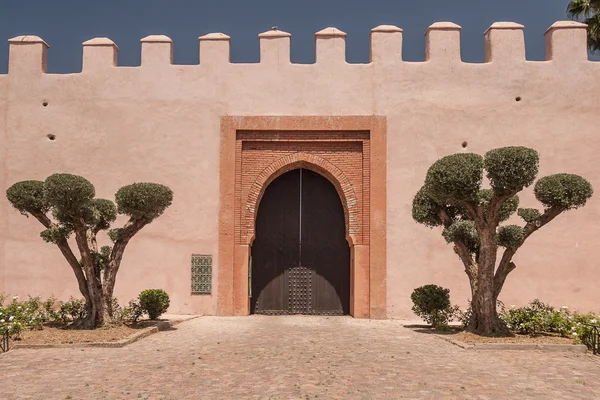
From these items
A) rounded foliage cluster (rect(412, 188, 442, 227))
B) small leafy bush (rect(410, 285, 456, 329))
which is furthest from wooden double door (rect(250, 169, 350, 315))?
rounded foliage cluster (rect(412, 188, 442, 227))

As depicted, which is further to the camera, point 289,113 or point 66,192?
point 289,113

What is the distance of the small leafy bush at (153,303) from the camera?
12211 millimetres

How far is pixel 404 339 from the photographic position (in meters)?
10.1

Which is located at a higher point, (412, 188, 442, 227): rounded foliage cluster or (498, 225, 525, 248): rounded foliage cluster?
(412, 188, 442, 227): rounded foliage cluster

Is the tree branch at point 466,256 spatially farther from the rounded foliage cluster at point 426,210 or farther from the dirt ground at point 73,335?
the dirt ground at point 73,335

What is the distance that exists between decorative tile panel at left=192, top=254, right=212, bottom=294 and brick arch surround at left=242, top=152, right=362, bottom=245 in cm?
95

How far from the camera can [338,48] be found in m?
14.4

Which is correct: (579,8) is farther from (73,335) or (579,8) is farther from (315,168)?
(73,335)

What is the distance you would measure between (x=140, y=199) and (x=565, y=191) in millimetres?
6613

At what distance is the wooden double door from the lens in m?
14.6

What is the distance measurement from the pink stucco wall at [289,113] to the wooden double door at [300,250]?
4.24 feet

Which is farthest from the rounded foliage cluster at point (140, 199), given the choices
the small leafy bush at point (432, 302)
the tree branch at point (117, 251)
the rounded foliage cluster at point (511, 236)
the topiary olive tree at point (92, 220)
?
the rounded foliage cluster at point (511, 236)

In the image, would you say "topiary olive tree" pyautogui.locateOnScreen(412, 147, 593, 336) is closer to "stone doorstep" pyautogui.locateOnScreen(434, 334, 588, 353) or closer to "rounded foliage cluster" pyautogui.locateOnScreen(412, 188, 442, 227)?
"rounded foliage cluster" pyautogui.locateOnScreen(412, 188, 442, 227)

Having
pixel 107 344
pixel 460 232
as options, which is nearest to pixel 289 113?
pixel 460 232
